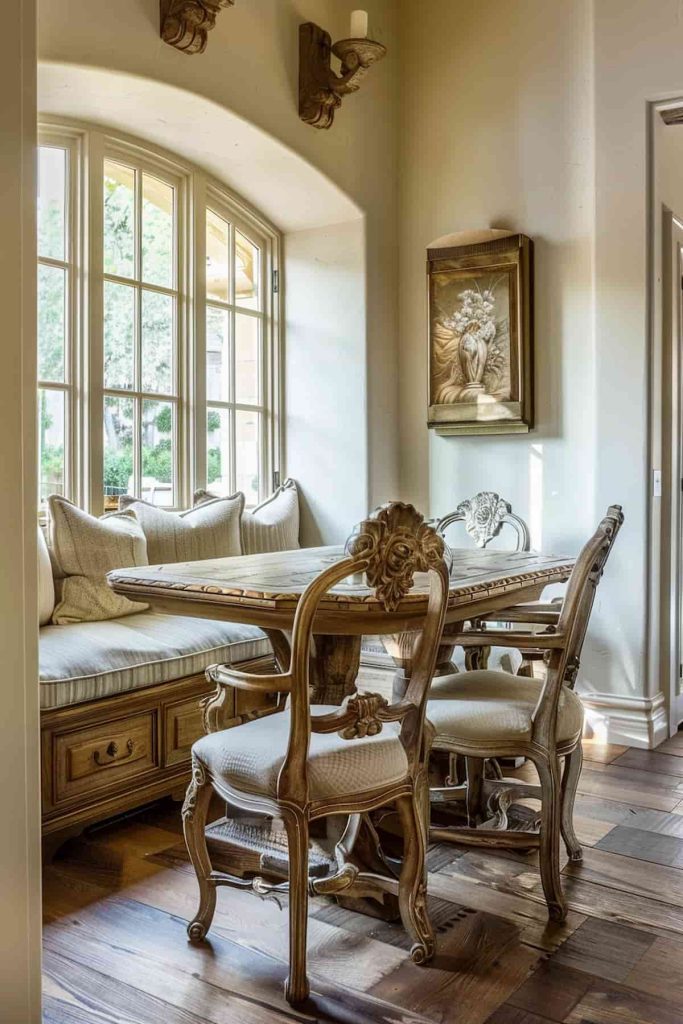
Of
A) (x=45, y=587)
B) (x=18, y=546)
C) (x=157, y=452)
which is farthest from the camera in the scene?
Answer: (x=157, y=452)

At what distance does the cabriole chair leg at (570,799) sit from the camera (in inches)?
93.9

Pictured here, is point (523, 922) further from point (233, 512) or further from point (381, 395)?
point (381, 395)

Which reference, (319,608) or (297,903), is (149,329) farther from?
(297,903)

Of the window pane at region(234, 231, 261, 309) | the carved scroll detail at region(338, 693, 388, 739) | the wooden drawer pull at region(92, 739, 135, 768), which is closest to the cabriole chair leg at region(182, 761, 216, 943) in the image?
the carved scroll detail at region(338, 693, 388, 739)

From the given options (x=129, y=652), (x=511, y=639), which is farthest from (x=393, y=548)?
(x=129, y=652)

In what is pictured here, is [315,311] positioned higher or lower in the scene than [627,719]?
higher

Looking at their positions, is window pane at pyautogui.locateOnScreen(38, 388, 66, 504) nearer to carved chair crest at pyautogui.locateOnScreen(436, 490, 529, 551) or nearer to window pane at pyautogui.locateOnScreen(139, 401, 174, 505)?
window pane at pyautogui.locateOnScreen(139, 401, 174, 505)

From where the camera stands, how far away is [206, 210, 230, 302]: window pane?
396 centimetres

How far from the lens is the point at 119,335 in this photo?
3527mm

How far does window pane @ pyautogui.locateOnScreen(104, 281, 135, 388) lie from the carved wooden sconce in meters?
0.91

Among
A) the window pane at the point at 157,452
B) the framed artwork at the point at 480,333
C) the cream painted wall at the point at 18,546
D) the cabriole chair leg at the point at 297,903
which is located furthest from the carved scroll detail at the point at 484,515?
the cream painted wall at the point at 18,546

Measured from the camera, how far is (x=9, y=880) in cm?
102

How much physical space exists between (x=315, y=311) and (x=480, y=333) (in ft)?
2.74

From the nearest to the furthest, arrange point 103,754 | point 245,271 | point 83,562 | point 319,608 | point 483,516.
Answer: point 319,608 < point 103,754 < point 83,562 < point 483,516 < point 245,271
